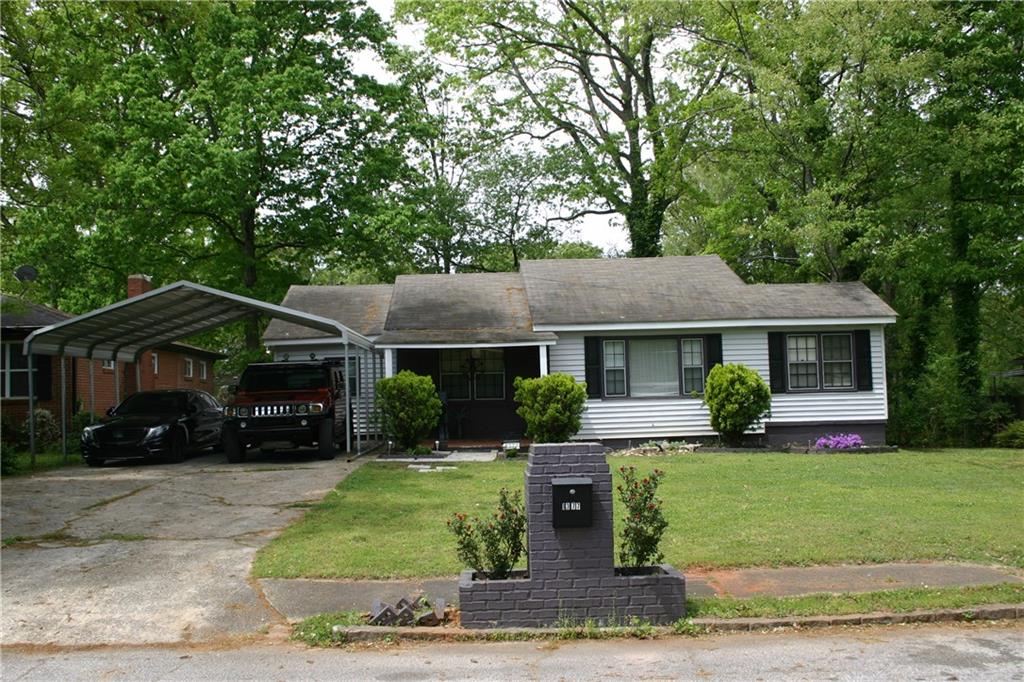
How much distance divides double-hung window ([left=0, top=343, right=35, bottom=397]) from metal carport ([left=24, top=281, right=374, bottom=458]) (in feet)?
9.95

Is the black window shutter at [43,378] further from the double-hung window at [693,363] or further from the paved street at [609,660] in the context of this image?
the paved street at [609,660]

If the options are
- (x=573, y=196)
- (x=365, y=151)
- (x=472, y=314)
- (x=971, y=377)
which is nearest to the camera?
(x=472, y=314)

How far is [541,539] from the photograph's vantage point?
6.71m

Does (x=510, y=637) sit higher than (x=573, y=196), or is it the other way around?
(x=573, y=196)

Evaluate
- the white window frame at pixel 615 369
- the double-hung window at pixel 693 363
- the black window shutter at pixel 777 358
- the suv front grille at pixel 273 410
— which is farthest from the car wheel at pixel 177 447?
the black window shutter at pixel 777 358

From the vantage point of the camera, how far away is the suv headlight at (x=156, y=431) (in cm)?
1724

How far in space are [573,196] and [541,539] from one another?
2922 cm

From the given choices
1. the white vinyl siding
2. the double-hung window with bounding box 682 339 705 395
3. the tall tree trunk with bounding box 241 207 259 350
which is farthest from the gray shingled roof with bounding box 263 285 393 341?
the double-hung window with bounding box 682 339 705 395

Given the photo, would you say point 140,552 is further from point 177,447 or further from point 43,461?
point 43,461

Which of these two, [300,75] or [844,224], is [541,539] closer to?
[844,224]

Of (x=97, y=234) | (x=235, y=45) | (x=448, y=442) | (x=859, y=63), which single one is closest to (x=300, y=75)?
(x=235, y=45)

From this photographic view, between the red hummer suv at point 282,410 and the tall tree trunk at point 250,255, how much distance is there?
30.2 ft

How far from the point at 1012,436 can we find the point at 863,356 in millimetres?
4826

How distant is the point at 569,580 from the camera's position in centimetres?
668
